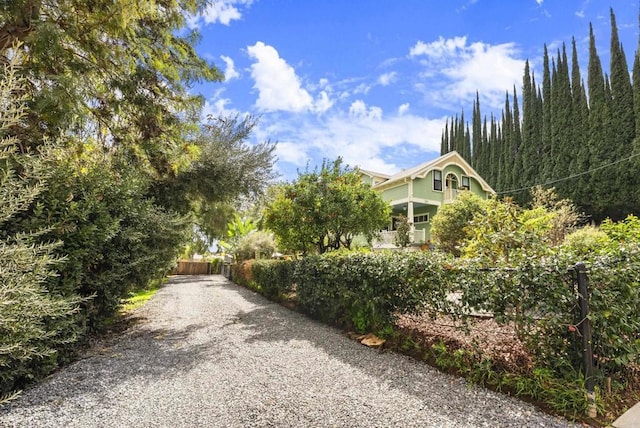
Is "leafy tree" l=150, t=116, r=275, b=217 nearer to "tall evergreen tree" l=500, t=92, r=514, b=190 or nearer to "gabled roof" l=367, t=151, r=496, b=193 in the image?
"gabled roof" l=367, t=151, r=496, b=193

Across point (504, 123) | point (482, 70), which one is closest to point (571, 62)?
point (504, 123)

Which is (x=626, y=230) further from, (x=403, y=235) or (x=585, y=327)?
(x=403, y=235)

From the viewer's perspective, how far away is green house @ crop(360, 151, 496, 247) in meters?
22.1

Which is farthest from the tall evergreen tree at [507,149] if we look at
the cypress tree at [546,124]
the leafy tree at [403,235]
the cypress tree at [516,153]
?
the leafy tree at [403,235]

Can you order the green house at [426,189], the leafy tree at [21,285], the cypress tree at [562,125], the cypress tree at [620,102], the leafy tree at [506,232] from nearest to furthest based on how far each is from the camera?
the leafy tree at [21,285]
the leafy tree at [506,232]
the green house at [426,189]
the cypress tree at [620,102]
the cypress tree at [562,125]

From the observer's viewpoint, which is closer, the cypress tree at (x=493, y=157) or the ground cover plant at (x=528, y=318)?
the ground cover plant at (x=528, y=318)

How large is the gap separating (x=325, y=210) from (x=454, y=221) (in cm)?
878

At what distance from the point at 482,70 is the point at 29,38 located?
45.5 feet

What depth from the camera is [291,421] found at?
3.03 m

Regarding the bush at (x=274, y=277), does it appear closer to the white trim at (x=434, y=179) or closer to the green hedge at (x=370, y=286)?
the green hedge at (x=370, y=286)

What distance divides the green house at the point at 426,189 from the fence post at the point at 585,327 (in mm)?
17944

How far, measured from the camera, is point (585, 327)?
3.19 m

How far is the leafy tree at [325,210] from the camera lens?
31.5 feet

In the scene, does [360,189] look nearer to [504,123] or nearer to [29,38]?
[29,38]
